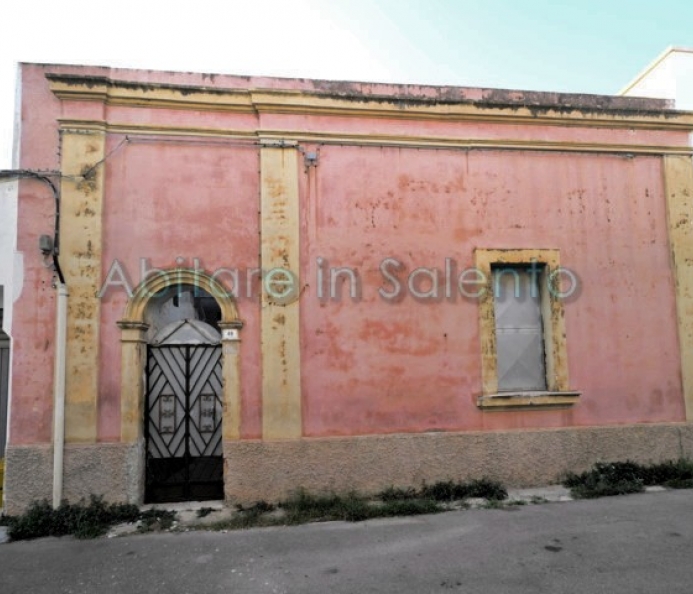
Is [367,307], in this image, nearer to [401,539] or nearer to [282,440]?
[282,440]

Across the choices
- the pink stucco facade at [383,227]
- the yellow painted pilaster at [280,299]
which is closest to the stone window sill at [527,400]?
the pink stucco facade at [383,227]

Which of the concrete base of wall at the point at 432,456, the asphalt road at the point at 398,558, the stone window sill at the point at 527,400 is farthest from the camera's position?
the stone window sill at the point at 527,400

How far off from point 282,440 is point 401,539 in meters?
1.86

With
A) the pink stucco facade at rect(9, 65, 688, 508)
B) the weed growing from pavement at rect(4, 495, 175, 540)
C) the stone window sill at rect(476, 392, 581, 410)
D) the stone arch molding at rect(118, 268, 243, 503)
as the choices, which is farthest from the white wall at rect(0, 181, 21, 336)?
the stone window sill at rect(476, 392, 581, 410)

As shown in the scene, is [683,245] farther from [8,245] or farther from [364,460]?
[8,245]

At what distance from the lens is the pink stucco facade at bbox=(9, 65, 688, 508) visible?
6.30m

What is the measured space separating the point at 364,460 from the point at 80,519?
10.5 feet

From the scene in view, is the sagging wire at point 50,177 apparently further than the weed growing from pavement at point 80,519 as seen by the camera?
Yes

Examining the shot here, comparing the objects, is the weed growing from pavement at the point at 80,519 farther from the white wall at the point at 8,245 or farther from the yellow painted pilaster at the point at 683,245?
the yellow painted pilaster at the point at 683,245

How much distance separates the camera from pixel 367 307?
6695 mm

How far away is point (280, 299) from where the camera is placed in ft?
21.2

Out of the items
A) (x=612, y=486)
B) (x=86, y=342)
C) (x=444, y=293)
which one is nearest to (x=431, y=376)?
(x=444, y=293)

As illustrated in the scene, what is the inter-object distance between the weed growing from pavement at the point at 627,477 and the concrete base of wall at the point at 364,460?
0.36ft

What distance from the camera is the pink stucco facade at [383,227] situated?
630 centimetres
